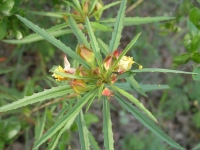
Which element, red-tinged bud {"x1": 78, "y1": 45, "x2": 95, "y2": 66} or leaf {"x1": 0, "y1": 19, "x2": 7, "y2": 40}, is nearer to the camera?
red-tinged bud {"x1": 78, "y1": 45, "x2": 95, "y2": 66}

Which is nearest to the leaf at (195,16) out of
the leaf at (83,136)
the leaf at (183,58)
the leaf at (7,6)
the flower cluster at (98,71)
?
the leaf at (183,58)

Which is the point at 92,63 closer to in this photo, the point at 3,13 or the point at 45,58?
the point at 3,13

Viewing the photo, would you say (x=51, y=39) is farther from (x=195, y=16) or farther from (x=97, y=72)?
(x=195, y=16)

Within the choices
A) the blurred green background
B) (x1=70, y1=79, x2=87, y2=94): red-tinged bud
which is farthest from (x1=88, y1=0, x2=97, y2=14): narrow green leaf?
the blurred green background

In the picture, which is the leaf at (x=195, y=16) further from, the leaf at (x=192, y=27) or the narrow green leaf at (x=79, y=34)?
the narrow green leaf at (x=79, y=34)

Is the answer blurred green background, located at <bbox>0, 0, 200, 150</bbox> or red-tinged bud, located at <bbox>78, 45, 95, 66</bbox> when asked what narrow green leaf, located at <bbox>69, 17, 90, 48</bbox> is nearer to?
red-tinged bud, located at <bbox>78, 45, 95, 66</bbox>

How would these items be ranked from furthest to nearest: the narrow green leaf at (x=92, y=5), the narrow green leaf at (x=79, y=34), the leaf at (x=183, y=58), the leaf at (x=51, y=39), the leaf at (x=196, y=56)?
the leaf at (x=183, y=58)
the leaf at (x=196, y=56)
the narrow green leaf at (x=92, y=5)
the narrow green leaf at (x=79, y=34)
the leaf at (x=51, y=39)

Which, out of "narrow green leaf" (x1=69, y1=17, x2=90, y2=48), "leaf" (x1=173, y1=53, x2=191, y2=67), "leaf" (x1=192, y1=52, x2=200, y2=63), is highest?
"narrow green leaf" (x1=69, y1=17, x2=90, y2=48)

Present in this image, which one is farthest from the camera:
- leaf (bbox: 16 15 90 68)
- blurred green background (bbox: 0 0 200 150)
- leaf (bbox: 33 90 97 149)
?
blurred green background (bbox: 0 0 200 150)

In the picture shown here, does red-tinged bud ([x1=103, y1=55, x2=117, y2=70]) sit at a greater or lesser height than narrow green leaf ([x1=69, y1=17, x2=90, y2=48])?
lesser

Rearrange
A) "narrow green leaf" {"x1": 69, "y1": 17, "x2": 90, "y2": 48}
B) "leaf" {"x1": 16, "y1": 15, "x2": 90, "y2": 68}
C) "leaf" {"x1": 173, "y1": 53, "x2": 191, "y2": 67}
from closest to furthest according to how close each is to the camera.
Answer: "leaf" {"x1": 16, "y1": 15, "x2": 90, "y2": 68} → "narrow green leaf" {"x1": 69, "y1": 17, "x2": 90, "y2": 48} → "leaf" {"x1": 173, "y1": 53, "x2": 191, "y2": 67}

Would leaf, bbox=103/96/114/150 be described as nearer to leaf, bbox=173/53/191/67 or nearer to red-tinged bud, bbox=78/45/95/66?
red-tinged bud, bbox=78/45/95/66
